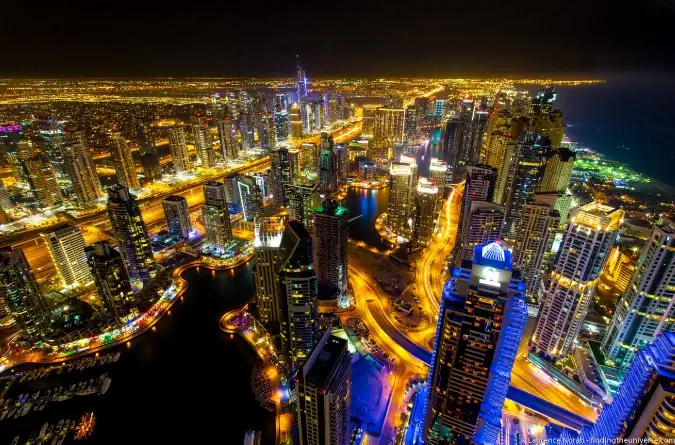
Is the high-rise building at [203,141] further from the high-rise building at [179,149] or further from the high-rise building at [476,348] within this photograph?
the high-rise building at [476,348]

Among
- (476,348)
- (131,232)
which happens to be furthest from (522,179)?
(131,232)

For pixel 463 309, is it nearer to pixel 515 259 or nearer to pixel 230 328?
pixel 515 259

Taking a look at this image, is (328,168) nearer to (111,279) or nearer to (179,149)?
(179,149)

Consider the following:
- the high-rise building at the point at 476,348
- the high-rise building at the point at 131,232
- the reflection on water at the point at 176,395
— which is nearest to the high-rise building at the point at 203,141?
the high-rise building at the point at 131,232

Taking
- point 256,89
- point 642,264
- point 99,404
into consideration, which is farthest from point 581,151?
point 256,89

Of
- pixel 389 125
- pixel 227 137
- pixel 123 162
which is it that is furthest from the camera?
pixel 389 125

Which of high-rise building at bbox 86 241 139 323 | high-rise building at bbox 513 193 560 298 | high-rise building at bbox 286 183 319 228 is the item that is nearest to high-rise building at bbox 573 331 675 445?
high-rise building at bbox 513 193 560 298
